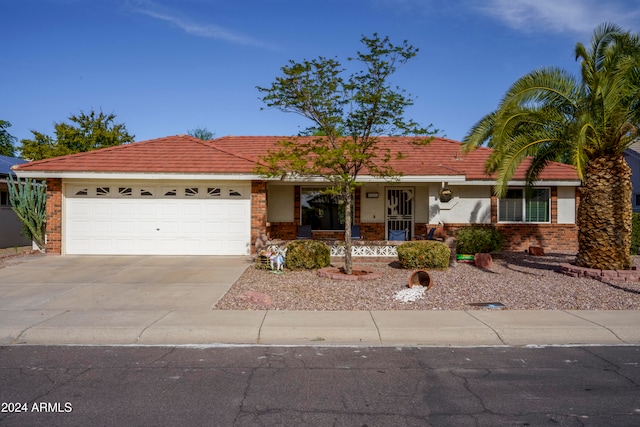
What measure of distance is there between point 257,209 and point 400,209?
582 cm

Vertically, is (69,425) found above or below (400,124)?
below

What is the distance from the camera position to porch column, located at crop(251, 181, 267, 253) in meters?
15.6

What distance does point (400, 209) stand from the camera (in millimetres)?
18672

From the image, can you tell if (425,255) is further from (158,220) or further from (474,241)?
(158,220)

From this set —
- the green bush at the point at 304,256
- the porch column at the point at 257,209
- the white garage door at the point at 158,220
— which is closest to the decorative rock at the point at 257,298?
the green bush at the point at 304,256

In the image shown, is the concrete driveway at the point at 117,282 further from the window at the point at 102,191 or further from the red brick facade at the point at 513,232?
the red brick facade at the point at 513,232

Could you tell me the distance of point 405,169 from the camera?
17016 mm

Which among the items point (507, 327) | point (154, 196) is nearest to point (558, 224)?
point (507, 327)

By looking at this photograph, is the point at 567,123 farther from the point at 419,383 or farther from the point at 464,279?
the point at 419,383

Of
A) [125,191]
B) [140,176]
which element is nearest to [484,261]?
[140,176]

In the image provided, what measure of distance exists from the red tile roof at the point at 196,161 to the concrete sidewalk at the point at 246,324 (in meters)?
5.85

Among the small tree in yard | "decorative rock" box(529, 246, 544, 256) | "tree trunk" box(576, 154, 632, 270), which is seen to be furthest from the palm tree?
the small tree in yard

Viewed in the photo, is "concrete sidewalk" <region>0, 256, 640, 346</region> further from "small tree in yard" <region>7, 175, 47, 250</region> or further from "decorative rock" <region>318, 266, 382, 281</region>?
"small tree in yard" <region>7, 175, 47, 250</region>

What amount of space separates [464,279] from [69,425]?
9.26 m
